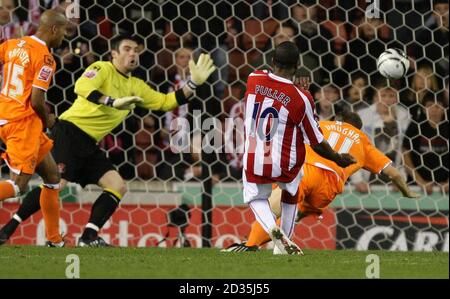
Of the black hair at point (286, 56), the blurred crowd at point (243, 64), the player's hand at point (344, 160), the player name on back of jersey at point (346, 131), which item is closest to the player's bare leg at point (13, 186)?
the black hair at point (286, 56)

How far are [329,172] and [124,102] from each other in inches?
66.5

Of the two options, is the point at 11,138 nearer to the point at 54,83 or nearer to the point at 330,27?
the point at 54,83

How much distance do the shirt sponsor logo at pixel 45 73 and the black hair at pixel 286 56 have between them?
1.63 meters

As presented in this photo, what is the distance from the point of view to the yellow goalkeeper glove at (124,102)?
27.1 ft

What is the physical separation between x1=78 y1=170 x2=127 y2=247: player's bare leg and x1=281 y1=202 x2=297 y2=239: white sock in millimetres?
1692

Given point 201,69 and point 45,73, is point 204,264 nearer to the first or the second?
point 45,73

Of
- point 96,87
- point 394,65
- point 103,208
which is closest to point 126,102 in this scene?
point 96,87

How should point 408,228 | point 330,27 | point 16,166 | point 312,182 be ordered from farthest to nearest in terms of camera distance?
point 330,27
point 408,228
point 312,182
point 16,166

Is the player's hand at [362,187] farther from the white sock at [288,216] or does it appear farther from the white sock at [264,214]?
the white sock at [264,214]

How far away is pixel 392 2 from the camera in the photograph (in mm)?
11562

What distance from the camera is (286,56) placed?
755 cm

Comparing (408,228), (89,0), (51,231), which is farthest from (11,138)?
(408,228)

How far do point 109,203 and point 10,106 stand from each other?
1.30 metres

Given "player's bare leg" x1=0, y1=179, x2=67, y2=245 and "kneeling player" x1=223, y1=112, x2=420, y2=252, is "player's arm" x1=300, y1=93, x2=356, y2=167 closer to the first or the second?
"kneeling player" x1=223, y1=112, x2=420, y2=252
